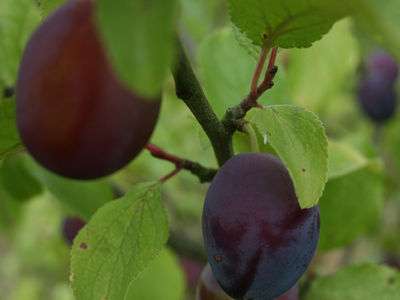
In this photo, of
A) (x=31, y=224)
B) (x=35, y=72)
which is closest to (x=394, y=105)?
(x=31, y=224)

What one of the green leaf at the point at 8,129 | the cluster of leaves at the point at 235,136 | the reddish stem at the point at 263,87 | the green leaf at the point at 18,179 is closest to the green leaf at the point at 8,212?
the cluster of leaves at the point at 235,136

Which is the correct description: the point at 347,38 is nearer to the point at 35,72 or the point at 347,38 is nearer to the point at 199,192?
the point at 199,192

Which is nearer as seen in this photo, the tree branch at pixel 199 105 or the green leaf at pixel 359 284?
the tree branch at pixel 199 105

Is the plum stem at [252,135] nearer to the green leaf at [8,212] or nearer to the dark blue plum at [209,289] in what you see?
the dark blue plum at [209,289]

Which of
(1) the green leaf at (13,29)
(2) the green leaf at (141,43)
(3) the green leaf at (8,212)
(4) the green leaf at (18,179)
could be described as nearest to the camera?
(2) the green leaf at (141,43)

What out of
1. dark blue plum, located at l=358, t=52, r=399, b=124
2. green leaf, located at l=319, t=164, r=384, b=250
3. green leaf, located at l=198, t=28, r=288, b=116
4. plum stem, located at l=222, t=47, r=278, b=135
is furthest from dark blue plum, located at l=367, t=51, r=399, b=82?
plum stem, located at l=222, t=47, r=278, b=135

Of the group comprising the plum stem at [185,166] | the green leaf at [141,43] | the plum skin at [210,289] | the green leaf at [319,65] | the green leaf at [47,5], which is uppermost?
the green leaf at [141,43]

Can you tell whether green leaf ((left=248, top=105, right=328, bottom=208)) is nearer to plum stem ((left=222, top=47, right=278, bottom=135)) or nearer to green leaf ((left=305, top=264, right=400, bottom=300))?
plum stem ((left=222, top=47, right=278, bottom=135))

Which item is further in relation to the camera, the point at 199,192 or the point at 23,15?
the point at 199,192
